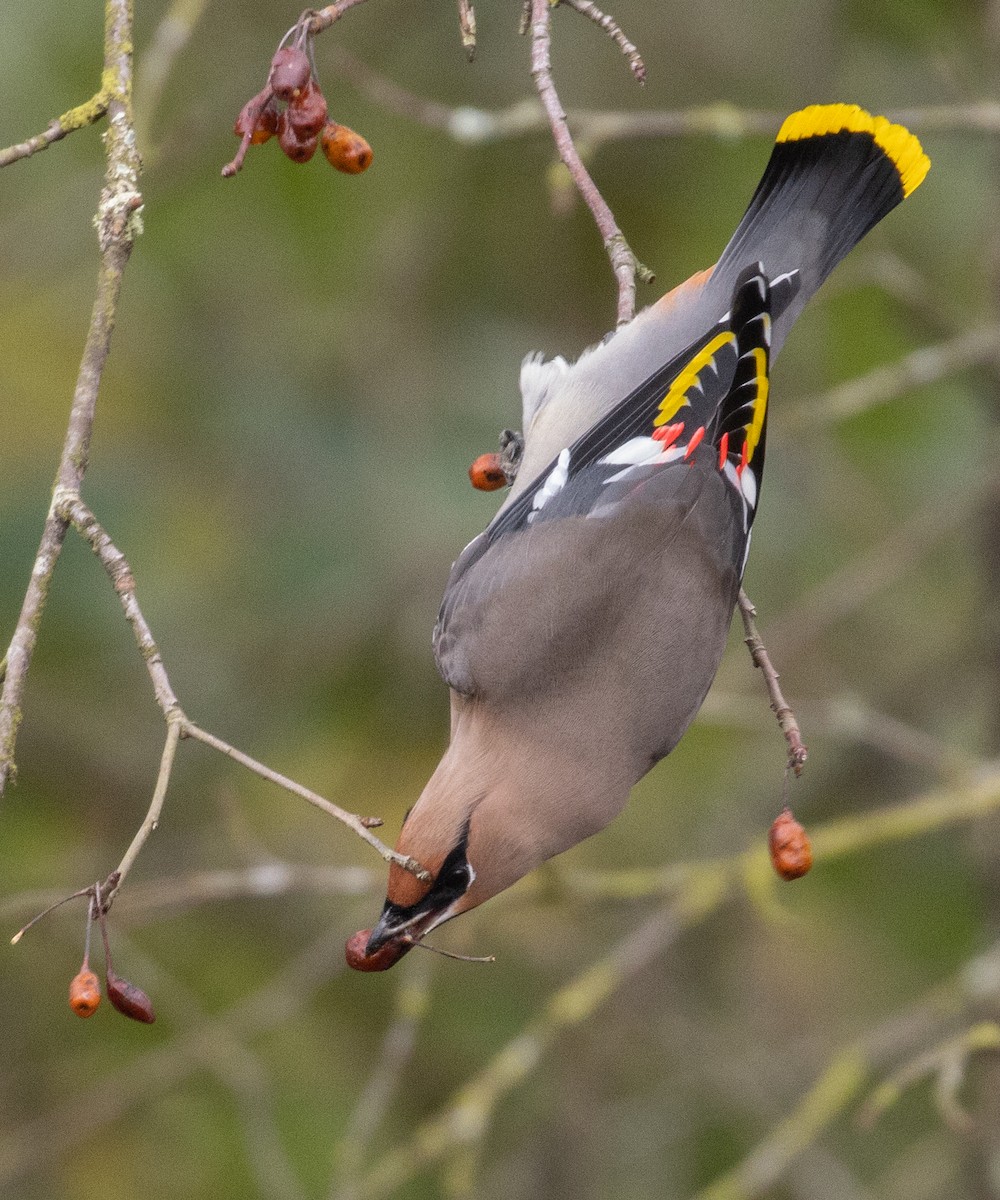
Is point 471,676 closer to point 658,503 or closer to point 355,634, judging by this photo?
point 658,503

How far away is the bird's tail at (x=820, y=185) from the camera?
3707 millimetres

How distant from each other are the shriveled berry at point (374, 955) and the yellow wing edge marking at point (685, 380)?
1174 mm

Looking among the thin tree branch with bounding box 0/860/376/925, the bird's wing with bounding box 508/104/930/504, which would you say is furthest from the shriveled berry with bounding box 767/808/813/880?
the thin tree branch with bounding box 0/860/376/925

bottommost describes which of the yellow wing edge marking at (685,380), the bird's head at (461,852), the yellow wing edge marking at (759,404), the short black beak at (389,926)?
the short black beak at (389,926)

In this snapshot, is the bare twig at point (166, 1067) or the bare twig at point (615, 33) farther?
the bare twig at point (166, 1067)

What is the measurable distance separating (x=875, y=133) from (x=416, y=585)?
2499 millimetres

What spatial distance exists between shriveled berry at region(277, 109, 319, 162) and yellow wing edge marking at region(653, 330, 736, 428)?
91cm

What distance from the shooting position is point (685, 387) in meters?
3.29

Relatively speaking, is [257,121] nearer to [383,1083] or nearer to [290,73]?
[290,73]

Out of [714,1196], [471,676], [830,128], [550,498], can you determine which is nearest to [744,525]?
[550,498]

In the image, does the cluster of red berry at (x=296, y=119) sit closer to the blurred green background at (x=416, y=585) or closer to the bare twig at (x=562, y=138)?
the bare twig at (x=562, y=138)

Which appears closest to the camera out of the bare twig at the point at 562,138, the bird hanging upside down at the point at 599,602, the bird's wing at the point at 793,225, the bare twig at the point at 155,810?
the bare twig at the point at 155,810

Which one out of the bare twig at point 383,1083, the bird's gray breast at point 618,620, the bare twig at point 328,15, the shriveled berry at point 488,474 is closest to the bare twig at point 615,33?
the bare twig at point 328,15

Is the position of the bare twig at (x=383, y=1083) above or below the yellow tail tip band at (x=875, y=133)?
below
